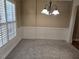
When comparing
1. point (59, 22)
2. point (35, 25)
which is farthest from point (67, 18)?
point (35, 25)

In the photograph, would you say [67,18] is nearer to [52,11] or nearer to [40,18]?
[40,18]

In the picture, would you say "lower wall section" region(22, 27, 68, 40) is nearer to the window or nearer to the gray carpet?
the gray carpet

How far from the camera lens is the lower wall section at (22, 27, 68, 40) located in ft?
19.1

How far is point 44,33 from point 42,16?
A: 108cm

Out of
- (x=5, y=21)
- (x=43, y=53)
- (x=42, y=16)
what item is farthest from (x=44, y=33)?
(x=5, y=21)

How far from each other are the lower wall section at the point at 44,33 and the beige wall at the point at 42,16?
251 mm

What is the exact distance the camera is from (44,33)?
5.89 meters

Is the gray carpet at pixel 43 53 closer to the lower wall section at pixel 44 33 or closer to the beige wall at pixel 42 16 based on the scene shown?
the lower wall section at pixel 44 33

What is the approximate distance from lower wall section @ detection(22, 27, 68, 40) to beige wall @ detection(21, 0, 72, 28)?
0.25m

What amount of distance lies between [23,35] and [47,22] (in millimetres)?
1738

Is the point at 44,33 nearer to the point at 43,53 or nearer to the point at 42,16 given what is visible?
the point at 42,16

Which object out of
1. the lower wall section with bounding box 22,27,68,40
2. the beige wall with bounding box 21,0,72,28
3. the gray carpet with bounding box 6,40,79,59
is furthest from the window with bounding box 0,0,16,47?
the lower wall section with bounding box 22,27,68,40

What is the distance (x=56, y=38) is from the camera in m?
5.89

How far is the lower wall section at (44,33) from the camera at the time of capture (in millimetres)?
5812
